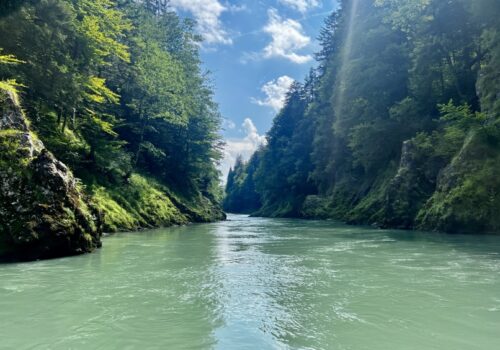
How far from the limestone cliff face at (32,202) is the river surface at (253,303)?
2.94 feet

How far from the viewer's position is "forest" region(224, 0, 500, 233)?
23.3 m

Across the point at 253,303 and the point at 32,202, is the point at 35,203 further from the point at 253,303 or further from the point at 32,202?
the point at 253,303

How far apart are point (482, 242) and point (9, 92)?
20569 millimetres

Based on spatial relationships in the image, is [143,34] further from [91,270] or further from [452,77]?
[91,270]

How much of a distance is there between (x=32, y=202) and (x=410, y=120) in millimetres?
33625

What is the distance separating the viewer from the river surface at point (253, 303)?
5637mm

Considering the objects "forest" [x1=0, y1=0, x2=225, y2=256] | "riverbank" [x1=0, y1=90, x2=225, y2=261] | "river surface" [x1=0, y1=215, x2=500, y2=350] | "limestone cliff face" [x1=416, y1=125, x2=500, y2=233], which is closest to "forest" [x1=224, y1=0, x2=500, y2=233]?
"limestone cliff face" [x1=416, y1=125, x2=500, y2=233]

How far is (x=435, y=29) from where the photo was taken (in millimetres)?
30797

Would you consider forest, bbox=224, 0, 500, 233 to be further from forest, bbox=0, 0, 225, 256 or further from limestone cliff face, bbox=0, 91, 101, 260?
limestone cliff face, bbox=0, 91, 101, 260

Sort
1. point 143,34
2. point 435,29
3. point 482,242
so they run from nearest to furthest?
point 482,242 < point 435,29 < point 143,34

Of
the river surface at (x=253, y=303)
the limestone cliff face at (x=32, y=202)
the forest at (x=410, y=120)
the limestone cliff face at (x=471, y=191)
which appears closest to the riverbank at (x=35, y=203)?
the limestone cliff face at (x=32, y=202)

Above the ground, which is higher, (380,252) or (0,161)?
(0,161)

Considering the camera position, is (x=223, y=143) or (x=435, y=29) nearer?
(x=435, y=29)

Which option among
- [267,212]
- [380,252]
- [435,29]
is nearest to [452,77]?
[435,29]
